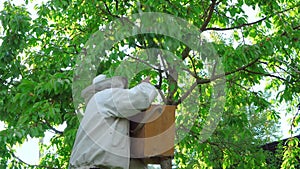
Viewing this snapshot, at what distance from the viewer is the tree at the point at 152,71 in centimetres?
652

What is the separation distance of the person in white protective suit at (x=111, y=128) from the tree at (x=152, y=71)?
1.92 meters

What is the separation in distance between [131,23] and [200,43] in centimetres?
86

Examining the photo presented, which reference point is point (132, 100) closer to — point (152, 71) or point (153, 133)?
point (153, 133)

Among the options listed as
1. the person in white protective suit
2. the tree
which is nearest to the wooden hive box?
the person in white protective suit

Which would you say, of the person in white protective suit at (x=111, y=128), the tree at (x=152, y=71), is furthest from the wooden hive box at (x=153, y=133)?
the tree at (x=152, y=71)

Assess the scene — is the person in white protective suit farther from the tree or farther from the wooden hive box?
the tree

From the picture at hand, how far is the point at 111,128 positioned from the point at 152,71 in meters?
3.00

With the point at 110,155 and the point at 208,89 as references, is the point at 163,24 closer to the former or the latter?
the point at 208,89

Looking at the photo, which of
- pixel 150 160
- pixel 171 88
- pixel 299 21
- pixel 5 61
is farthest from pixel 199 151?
pixel 150 160

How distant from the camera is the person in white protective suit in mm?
4094

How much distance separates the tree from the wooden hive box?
2.02 meters

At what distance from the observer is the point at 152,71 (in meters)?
7.11

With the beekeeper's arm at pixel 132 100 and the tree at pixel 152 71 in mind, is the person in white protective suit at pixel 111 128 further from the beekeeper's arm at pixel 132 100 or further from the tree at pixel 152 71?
the tree at pixel 152 71

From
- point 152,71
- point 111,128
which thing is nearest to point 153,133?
point 111,128
